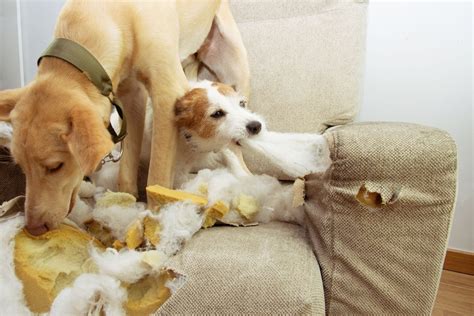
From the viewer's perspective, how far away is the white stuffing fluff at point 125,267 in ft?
2.45

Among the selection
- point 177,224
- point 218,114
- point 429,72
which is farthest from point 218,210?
point 429,72

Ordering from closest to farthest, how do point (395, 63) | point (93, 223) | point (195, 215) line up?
1. point (195, 215)
2. point (93, 223)
3. point (395, 63)

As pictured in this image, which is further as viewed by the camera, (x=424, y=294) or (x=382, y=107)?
(x=382, y=107)

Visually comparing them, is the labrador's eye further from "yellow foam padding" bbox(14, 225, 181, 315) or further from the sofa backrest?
the sofa backrest

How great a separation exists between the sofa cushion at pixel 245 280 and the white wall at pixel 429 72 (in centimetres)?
121

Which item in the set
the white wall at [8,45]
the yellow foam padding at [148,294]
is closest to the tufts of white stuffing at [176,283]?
the yellow foam padding at [148,294]

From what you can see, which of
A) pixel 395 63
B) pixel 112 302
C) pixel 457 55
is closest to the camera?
pixel 112 302

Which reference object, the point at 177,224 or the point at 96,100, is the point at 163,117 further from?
the point at 177,224

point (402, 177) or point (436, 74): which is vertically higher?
point (436, 74)

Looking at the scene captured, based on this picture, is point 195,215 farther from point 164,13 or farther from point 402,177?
point 164,13

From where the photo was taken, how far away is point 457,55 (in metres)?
1.71

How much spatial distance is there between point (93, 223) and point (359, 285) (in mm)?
581

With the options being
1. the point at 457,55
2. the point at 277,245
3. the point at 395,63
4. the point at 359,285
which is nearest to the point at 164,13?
the point at 277,245

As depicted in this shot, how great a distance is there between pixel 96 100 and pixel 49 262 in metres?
0.38
